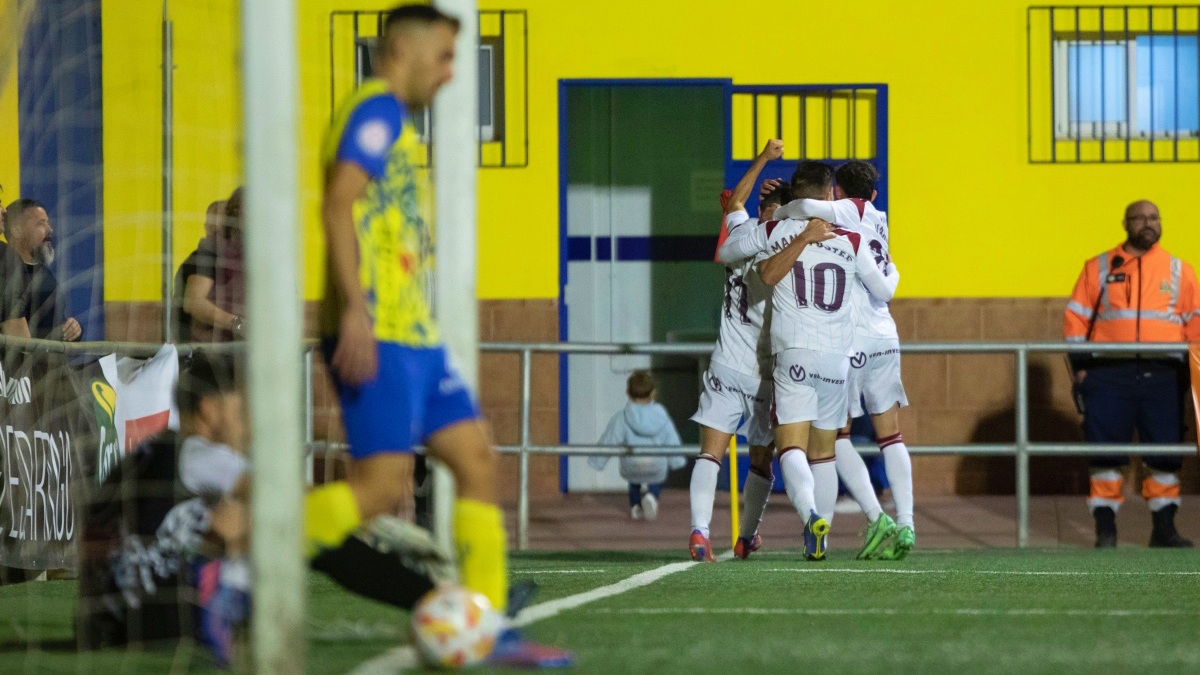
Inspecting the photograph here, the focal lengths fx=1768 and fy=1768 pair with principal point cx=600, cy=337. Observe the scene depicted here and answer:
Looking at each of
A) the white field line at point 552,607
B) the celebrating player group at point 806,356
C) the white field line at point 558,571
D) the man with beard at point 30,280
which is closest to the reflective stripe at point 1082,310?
the celebrating player group at point 806,356

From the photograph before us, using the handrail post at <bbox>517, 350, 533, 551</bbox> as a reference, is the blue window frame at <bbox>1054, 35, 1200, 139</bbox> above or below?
above

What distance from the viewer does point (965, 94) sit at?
42.7ft

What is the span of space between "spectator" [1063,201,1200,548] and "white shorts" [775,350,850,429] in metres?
2.74

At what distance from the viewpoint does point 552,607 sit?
17.4 feet

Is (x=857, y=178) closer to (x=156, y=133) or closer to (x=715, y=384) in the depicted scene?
(x=715, y=384)

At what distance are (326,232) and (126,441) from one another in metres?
4.28

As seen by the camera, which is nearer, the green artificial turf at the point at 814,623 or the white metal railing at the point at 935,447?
the green artificial turf at the point at 814,623

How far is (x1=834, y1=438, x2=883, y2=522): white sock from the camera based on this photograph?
26.3 feet

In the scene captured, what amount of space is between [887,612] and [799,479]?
8.24 feet

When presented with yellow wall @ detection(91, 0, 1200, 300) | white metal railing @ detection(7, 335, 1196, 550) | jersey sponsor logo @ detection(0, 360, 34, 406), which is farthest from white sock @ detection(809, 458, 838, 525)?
yellow wall @ detection(91, 0, 1200, 300)

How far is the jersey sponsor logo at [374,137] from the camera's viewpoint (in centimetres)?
393

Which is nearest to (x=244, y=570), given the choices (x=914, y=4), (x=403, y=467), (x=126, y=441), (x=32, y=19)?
(x=403, y=467)

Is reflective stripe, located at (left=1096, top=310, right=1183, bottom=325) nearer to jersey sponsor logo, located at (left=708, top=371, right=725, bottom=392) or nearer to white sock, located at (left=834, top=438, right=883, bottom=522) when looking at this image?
white sock, located at (left=834, top=438, right=883, bottom=522)

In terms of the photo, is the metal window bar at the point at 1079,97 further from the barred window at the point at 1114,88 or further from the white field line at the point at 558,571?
the white field line at the point at 558,571
